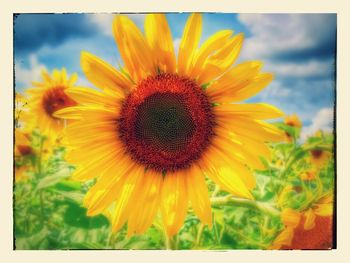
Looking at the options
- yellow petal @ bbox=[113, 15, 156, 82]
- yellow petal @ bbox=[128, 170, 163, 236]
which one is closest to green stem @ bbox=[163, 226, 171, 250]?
yellow petal @ bbox=[128, 170, 163, 236]

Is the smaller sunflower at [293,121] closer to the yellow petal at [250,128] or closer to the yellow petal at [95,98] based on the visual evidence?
the yellow petal at [250,128]

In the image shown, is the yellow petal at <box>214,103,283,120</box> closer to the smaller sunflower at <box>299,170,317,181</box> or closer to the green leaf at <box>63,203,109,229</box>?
the smaller sunflower at <box>299,170,317,181</box>

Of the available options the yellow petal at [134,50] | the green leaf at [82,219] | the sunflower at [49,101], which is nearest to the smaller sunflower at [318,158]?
the yellow petal at [134,50]

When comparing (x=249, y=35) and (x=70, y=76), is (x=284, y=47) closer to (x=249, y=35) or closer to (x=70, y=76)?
(x=249, y=35)

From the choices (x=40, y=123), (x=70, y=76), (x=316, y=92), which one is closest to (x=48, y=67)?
(x=70, y=76)

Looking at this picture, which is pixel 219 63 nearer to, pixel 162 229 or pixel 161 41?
pixel 161 41
